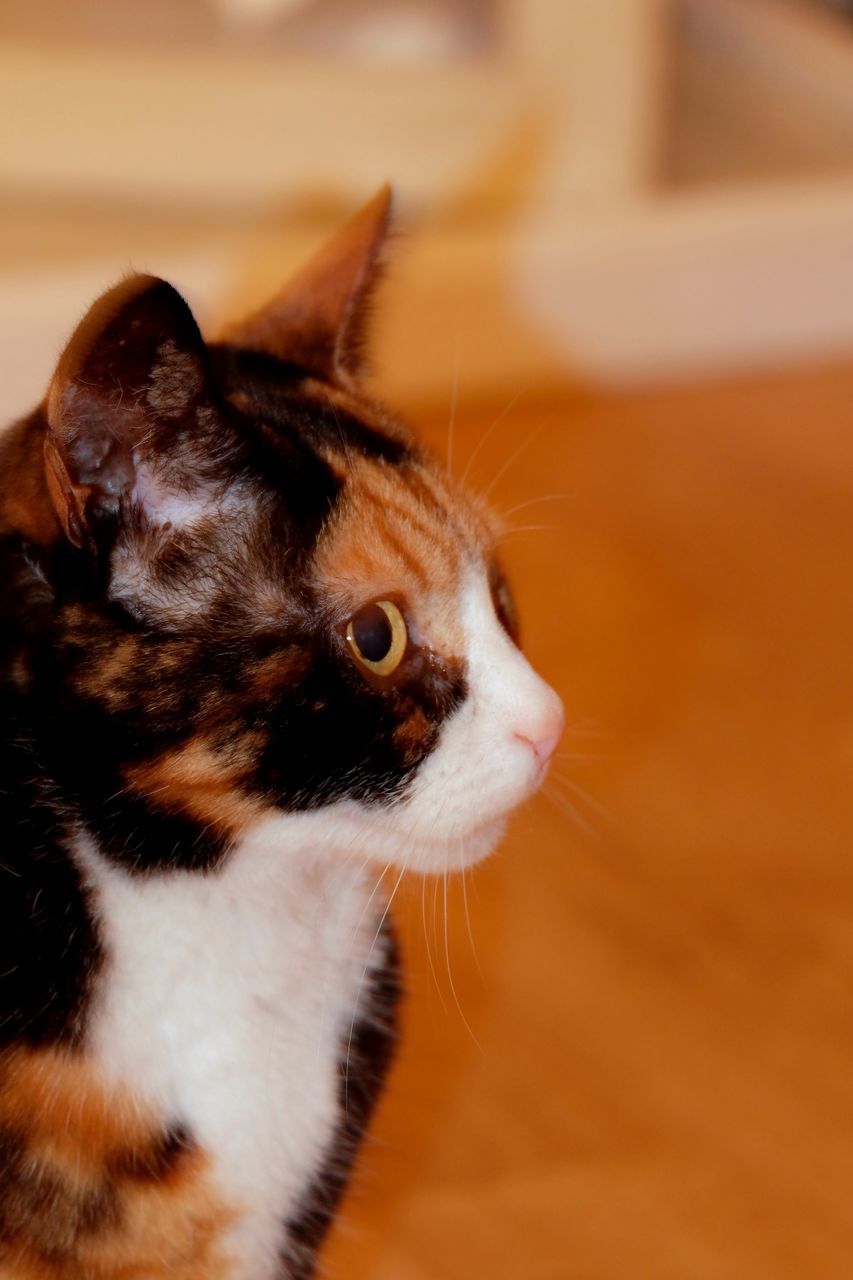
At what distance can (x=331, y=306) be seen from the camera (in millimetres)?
877

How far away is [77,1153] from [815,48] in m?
1.87

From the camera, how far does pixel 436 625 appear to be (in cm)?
73

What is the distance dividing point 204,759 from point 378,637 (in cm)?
9

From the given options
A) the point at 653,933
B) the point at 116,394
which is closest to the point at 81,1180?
the point at 116,394

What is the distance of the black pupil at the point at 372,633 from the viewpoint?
0.71 m

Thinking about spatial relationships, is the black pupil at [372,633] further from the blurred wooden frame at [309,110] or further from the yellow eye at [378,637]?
the blurred wooden frame at [309,110]

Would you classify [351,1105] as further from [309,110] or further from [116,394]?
[309,110]

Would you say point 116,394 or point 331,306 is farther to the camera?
point 331,306

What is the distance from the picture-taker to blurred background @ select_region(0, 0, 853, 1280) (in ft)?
3.64

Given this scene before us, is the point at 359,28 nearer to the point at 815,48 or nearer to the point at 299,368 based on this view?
the point at 815,48

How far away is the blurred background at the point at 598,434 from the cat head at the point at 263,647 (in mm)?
421

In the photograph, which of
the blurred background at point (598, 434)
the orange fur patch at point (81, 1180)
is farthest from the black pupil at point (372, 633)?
the blurred background at point (598, 434)

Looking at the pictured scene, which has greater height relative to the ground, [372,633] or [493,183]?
[372,633]

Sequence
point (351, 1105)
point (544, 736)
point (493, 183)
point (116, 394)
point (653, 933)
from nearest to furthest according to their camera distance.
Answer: point (116, 394) → point (544, 736) → point (351, 1105) → point (653, 933) → point (493, 183)
